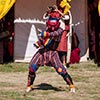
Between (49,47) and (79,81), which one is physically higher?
(49,47)

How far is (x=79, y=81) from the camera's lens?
927 centimetres

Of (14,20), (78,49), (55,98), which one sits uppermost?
(14,20)

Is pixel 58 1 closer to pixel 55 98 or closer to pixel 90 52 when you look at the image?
pixel 90 52

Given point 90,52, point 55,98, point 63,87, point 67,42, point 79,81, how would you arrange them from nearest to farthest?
point 55,98, point 63,87, point 79,81, point 67,42, point 90,52

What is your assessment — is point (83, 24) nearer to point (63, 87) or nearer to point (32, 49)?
point (32, 49)

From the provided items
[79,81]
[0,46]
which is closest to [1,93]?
[79,81]

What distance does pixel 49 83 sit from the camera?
903cm

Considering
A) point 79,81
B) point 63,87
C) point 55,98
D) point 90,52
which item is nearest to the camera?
point 55,98

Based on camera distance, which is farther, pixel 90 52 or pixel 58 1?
pixel 90 52

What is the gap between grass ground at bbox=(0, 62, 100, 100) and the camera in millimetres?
7609

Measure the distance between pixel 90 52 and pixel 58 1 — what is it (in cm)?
195

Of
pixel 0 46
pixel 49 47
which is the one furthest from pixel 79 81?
pixel 0 46

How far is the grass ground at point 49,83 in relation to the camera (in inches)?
300

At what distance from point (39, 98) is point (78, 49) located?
5.04 m
